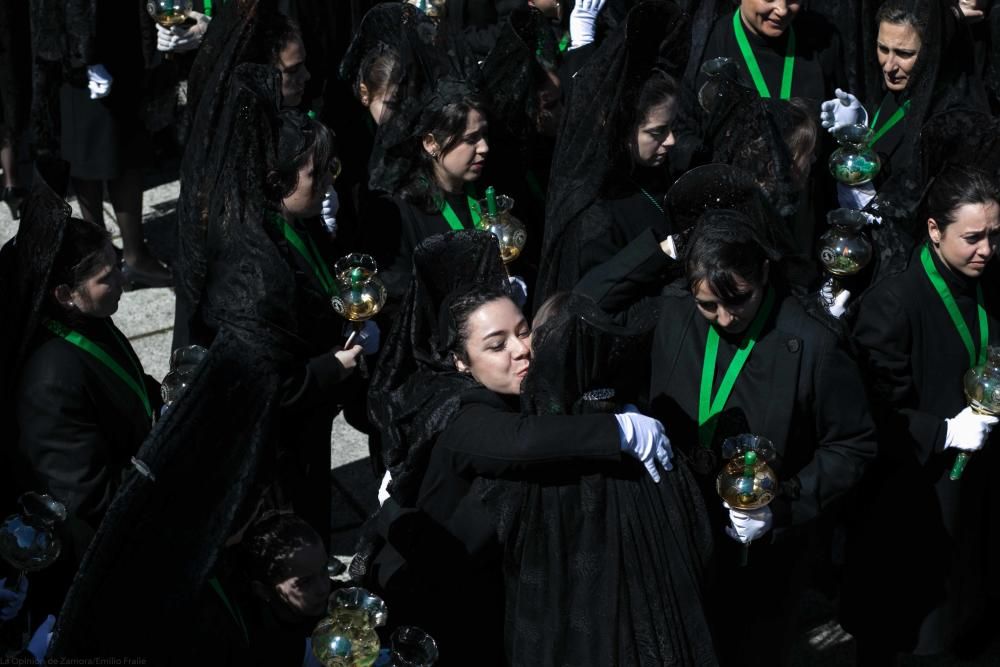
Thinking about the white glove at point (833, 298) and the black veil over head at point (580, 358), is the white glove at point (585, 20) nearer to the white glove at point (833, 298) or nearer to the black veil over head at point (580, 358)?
the white glove at point (833, 298)

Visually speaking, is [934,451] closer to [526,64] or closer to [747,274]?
[747,274]

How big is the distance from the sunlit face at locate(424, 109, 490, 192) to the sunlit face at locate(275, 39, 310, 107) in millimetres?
751

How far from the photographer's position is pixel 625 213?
492 cm

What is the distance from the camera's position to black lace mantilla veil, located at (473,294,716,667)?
10.9ft

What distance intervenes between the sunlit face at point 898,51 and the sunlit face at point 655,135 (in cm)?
106

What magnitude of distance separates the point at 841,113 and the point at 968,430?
1.47 m

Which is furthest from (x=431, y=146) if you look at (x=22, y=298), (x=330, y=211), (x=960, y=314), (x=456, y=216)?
(x=960, y=314)

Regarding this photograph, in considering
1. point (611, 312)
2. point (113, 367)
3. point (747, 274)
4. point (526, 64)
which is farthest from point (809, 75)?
point (113, 367)

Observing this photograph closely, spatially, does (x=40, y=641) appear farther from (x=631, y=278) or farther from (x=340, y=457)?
(x=340, y=457)

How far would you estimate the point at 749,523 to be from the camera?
3.74 m

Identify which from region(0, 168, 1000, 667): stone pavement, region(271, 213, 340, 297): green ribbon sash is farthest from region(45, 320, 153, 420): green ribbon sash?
region(0, 168, 1000, 667): stone pavement

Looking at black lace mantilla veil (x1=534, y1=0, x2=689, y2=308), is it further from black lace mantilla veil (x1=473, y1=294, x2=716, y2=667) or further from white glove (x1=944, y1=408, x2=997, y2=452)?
black lace mantilla veil (x1=473, y1=294, x2=716, y2=667)

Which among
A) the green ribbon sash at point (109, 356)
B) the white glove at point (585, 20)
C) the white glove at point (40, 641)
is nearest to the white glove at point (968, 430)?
the green ribbon sash at point (109, 356)

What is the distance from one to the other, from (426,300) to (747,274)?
95 cm
